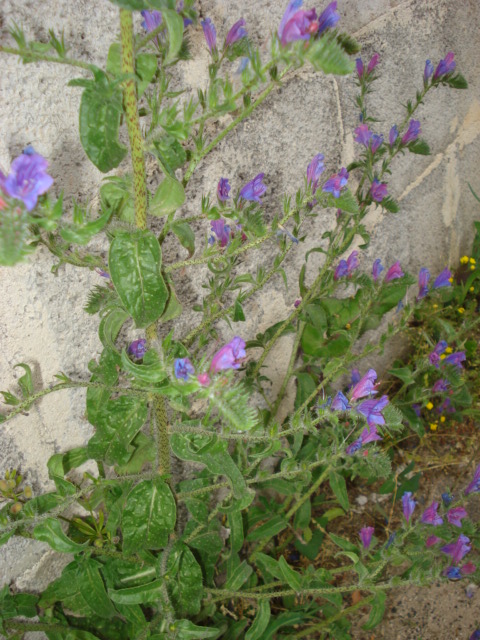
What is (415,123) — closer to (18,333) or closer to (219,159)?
(219,159)

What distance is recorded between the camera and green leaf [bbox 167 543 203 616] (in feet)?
4.25

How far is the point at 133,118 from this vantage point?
2.71ft

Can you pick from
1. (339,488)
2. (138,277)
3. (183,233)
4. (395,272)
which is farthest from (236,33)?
(339,488)

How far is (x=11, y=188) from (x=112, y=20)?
0.56 meters

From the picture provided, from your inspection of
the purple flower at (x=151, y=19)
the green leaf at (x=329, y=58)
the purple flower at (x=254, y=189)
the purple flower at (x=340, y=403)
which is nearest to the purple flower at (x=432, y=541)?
the purple flower at (x=340, y=403)


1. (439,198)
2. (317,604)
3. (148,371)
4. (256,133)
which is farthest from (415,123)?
(317,604)

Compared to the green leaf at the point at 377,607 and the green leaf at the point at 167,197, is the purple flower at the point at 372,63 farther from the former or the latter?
the green leaf at the point at 377,607

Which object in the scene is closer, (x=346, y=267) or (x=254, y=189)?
(x=254, y=189)

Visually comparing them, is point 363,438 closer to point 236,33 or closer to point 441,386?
point 441,386

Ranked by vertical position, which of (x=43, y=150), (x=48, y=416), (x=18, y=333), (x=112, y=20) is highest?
(x=112, y=20)

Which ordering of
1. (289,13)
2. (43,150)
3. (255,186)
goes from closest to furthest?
(289,13) < (43,150) < (255,186)

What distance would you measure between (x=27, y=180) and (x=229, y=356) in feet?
1.26

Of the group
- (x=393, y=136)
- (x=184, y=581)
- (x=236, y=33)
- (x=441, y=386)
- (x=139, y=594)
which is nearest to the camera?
(x=236, y=33)

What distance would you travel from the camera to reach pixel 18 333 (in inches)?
47.4
